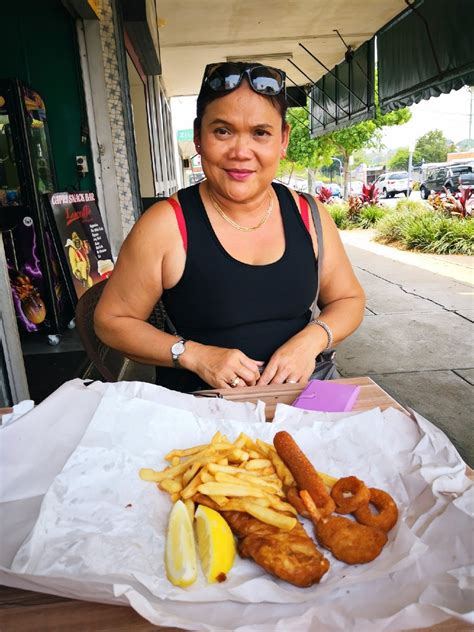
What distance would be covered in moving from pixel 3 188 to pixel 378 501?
4.62 metres

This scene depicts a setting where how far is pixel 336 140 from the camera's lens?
23.9 meters

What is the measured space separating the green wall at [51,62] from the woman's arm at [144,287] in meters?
4.08

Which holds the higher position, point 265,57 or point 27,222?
point 265,57

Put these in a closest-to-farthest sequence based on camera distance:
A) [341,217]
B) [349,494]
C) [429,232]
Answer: [349,494] → [429,232] → [341,217]

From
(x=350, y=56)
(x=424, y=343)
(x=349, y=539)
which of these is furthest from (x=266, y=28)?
(x=349, y=539)

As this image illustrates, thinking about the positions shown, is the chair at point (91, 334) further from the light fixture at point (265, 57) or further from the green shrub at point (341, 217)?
the green shrub at point (341, 217)

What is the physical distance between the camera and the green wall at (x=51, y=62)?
200 inches

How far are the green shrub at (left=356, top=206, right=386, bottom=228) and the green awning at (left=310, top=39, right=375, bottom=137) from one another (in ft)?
13.7

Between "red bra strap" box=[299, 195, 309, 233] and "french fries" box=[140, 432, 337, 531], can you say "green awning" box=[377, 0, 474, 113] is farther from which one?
"french fries" box=[140, 432, 337, 531]

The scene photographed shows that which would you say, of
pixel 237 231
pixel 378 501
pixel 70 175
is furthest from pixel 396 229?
pixel 378 501

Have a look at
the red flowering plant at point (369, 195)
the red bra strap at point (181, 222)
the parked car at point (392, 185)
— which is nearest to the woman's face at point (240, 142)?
the red bra strap at point (181, 222)

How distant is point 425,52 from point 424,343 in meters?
4.06

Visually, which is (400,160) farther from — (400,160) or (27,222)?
(27,222)

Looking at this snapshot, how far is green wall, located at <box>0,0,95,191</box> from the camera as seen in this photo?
5.07 metres
